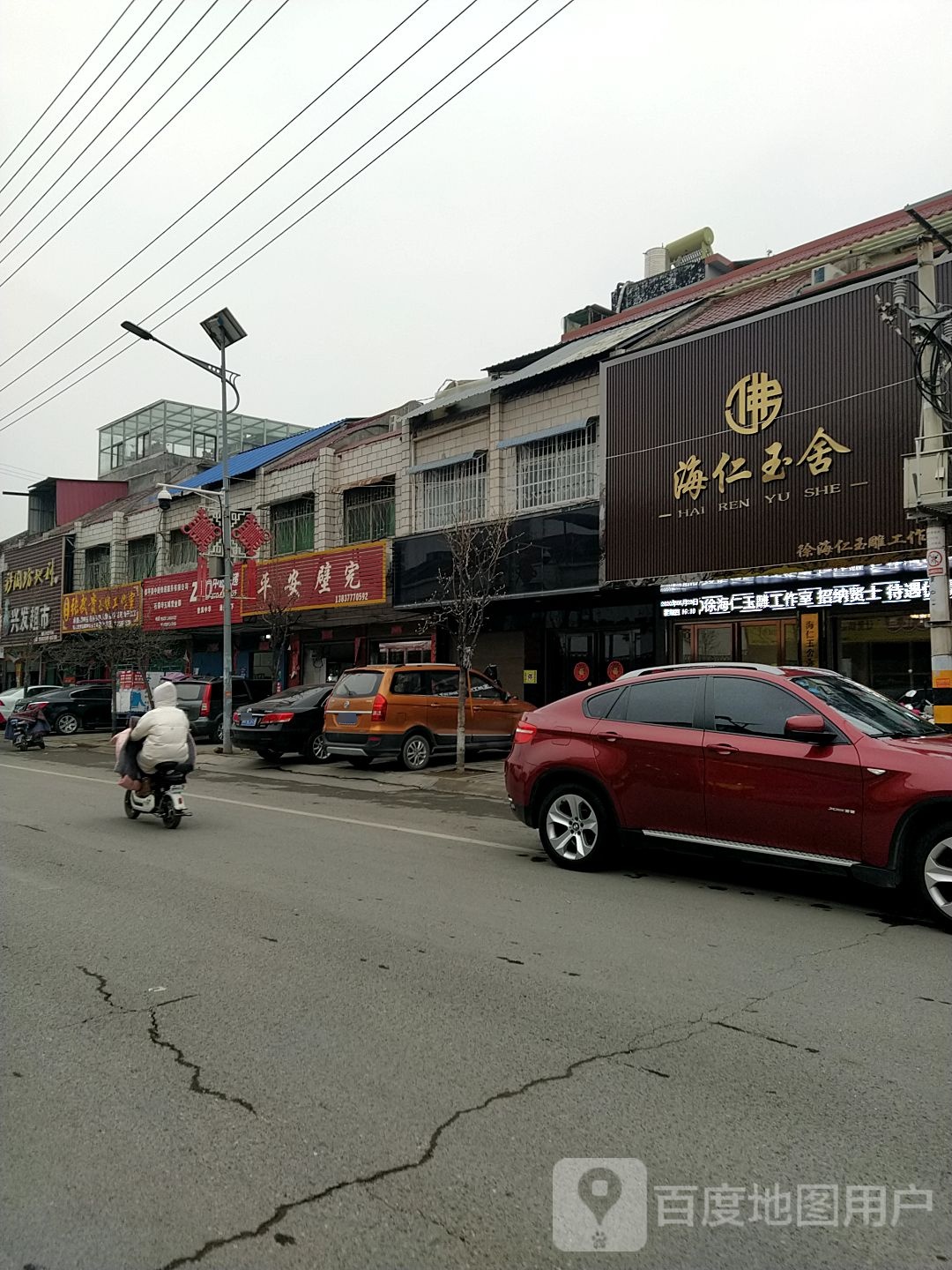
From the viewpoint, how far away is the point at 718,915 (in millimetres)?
6359

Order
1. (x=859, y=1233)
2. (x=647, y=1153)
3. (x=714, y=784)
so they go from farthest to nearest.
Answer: (x=714, y=784)
(x=647, y=1153)
(x=859, y=1233)

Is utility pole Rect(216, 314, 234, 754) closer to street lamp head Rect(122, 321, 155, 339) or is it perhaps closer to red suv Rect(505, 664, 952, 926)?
street lamp head Rect(122, 321, 155, 339)

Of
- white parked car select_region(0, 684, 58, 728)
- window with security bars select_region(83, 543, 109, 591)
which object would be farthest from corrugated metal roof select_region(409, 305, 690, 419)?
window with security bars select_region(83, 543, 109, 591)

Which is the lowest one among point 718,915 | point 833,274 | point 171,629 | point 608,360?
point 718,915

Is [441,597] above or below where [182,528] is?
below

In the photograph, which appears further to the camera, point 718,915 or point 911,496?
point 911,496

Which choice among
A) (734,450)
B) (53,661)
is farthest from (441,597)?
(53,661)

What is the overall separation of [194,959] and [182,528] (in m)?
29.0

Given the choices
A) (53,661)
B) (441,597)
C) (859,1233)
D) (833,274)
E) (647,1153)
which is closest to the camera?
(859,1233)

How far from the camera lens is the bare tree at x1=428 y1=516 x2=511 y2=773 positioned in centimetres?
1608

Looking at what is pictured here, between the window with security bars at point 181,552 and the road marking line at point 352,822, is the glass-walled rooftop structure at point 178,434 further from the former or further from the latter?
the road marking line at point 352,822

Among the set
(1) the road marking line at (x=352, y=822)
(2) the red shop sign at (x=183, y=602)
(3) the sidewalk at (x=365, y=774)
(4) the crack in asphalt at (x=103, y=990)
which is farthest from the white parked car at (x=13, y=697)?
(4) the crack in asphalt at (x=103, y=990)

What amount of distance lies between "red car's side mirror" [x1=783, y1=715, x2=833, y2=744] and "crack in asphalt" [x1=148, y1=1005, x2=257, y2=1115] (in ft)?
14.3

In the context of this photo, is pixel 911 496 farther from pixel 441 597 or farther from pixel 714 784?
pixel 441 597
